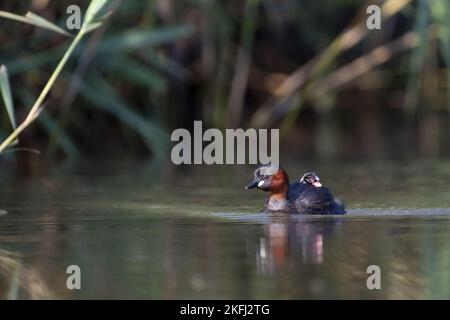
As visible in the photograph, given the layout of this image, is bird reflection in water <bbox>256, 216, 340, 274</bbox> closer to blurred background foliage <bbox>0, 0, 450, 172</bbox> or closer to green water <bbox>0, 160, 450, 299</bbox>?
green water <bbox>0, 160, 450, 299</bbox>

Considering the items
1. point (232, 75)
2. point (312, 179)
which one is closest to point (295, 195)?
point (312, 179)

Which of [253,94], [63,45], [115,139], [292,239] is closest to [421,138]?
[253,94]

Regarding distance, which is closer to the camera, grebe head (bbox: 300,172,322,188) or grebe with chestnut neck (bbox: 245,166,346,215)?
grebe with chestnut neck (bbox: 245,166,346,215)

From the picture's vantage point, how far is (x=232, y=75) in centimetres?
970

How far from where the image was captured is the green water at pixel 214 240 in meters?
3.97

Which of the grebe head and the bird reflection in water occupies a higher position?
the grebe head

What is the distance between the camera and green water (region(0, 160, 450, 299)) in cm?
397

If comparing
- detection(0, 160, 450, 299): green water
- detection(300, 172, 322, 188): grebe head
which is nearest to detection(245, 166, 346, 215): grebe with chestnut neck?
detection(300, 172, 322, 188): grebe head

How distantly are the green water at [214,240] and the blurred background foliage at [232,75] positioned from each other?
115cm

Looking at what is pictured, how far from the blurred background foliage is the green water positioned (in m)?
1.15

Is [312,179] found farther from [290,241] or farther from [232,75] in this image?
[232,75]

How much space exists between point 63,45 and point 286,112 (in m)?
2.19

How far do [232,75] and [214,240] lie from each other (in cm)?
487
